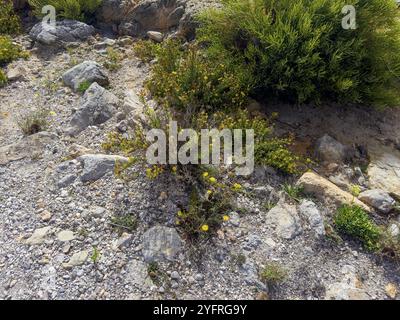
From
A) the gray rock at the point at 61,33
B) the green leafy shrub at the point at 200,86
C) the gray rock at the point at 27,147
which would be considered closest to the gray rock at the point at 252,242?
the green leafy shrub at the point at 200,86

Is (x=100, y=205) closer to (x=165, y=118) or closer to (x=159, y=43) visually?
(x=165, y=118)

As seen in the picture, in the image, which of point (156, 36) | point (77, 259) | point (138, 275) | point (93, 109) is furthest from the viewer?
point (156, 36)

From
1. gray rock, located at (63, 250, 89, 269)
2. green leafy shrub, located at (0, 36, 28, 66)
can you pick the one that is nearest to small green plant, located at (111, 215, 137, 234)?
gray rock, located at (63, 250, 89, 269)

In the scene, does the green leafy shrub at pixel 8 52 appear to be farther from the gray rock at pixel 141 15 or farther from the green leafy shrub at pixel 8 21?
the gray rock at pixel 141 15

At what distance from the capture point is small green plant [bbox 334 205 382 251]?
4.21 m

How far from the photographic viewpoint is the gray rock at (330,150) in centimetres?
513

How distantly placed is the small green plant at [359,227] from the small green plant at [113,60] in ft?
15.6

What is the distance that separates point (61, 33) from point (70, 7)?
66 centimetres

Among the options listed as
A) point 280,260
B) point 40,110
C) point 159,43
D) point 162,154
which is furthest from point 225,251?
point 159,43

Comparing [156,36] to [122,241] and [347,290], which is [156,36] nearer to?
[122,241]

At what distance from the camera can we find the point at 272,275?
3768mm

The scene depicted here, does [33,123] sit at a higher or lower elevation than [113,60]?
lower

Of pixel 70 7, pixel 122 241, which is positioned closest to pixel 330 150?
pixel 122 241

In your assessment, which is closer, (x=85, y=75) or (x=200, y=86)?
(x=200, y=86)
